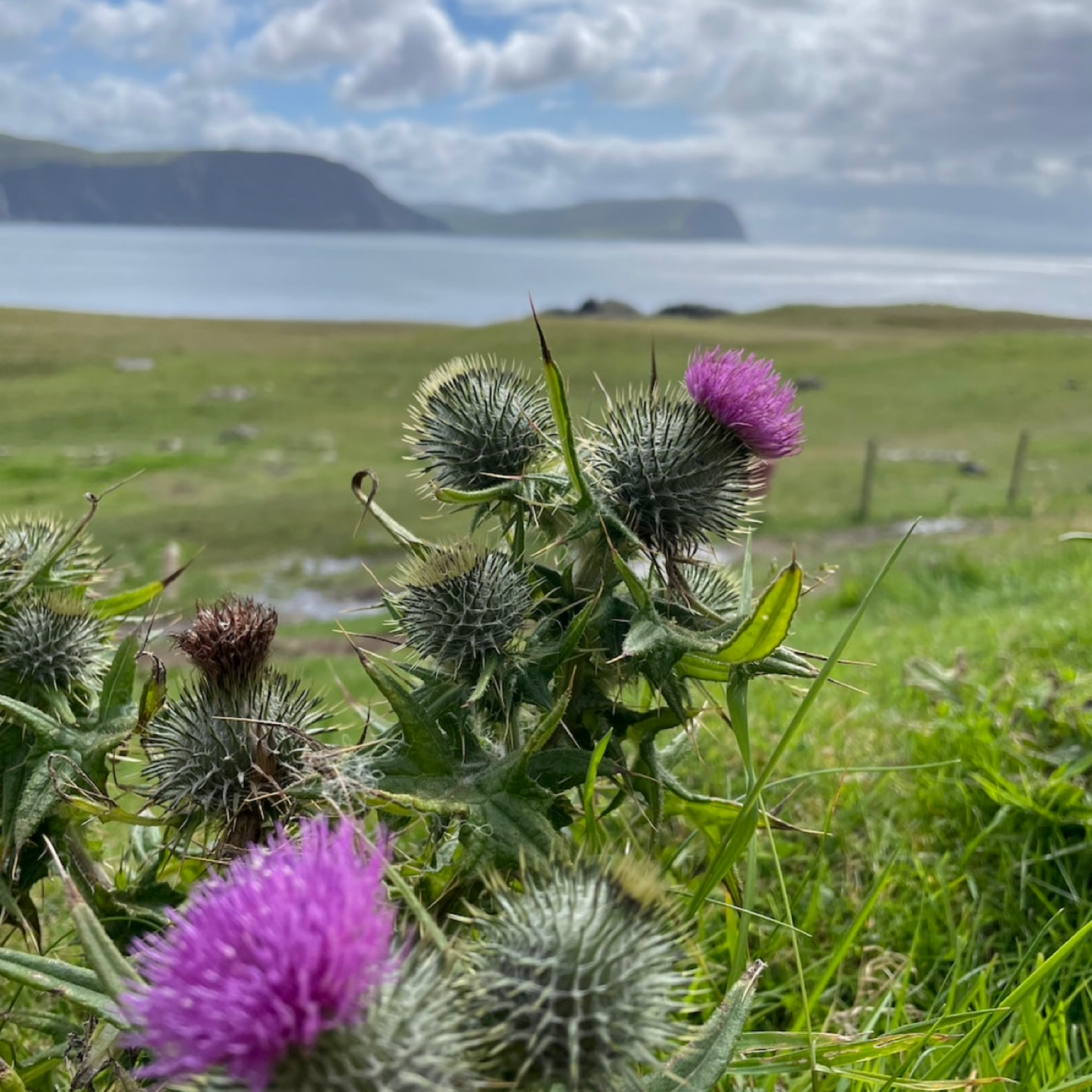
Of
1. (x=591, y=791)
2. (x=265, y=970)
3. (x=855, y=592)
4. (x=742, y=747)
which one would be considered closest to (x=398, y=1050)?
(x=265, y=970)

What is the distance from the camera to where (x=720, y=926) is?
131 inches

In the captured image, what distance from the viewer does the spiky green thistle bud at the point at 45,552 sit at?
2.48 m

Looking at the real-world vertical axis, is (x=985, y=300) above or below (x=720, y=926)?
above

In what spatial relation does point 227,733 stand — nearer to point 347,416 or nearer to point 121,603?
point 121,603

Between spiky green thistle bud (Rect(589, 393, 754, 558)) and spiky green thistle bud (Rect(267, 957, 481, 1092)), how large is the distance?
4.54ft

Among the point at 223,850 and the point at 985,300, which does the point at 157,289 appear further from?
the point at 223,850

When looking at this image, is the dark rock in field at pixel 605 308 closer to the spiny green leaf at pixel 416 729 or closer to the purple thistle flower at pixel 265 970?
the spiny green leaf at pixel 416 729

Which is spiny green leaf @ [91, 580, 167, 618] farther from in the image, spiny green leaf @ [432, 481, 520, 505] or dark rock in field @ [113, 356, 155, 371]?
dark rock in field @ [113, 356, 155, 371]

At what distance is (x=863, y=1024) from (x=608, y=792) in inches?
37.6

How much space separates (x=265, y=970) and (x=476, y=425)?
73.6 inches

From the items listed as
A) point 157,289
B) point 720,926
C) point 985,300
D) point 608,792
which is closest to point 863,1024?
point 720,926

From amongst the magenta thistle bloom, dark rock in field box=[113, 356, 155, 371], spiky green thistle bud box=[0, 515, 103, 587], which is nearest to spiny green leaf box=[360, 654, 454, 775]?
spiky green thistle bud box=[0, 515, 103, 587]

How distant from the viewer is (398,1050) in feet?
4.00

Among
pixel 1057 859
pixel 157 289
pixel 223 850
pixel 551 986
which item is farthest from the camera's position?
pixel 157 289
